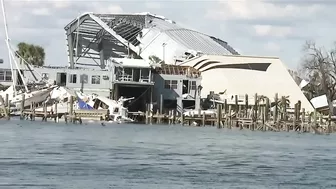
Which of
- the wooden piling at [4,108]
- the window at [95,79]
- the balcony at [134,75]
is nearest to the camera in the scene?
the wooden piling at [4,108]

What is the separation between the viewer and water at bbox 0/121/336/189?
44.8 metres

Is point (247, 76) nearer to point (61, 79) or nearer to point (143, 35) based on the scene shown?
point (143, 35)

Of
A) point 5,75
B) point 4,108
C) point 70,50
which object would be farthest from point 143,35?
point 4,108

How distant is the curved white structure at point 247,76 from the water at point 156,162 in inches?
2297

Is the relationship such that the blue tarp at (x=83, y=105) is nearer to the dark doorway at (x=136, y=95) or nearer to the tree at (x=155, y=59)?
the dark doorway at (x=136, y=95)

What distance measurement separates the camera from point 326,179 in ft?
161

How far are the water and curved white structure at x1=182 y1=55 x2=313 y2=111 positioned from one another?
58.3 meters

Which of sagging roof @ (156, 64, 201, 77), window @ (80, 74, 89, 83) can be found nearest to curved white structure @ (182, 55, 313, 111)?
sagging roof @ (156, 64, 201, 77)

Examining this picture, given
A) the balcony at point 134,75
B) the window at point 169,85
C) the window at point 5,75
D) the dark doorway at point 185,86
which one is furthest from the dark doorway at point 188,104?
the window at point 5,75

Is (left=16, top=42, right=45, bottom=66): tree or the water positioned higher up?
(left=16, top=42, right=45, bottom=66): tree

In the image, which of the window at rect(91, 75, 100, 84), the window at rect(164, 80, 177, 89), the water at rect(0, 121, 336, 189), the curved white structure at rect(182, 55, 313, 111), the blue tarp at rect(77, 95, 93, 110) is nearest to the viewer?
the water at rect(0, 121, 336, 189)

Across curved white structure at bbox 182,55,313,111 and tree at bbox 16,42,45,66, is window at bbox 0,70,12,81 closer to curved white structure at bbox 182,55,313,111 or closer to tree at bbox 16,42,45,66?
tree at bbox 16,42,45,66

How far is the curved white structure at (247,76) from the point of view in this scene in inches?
5522

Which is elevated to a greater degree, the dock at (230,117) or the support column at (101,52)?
the support column at (101,52)
